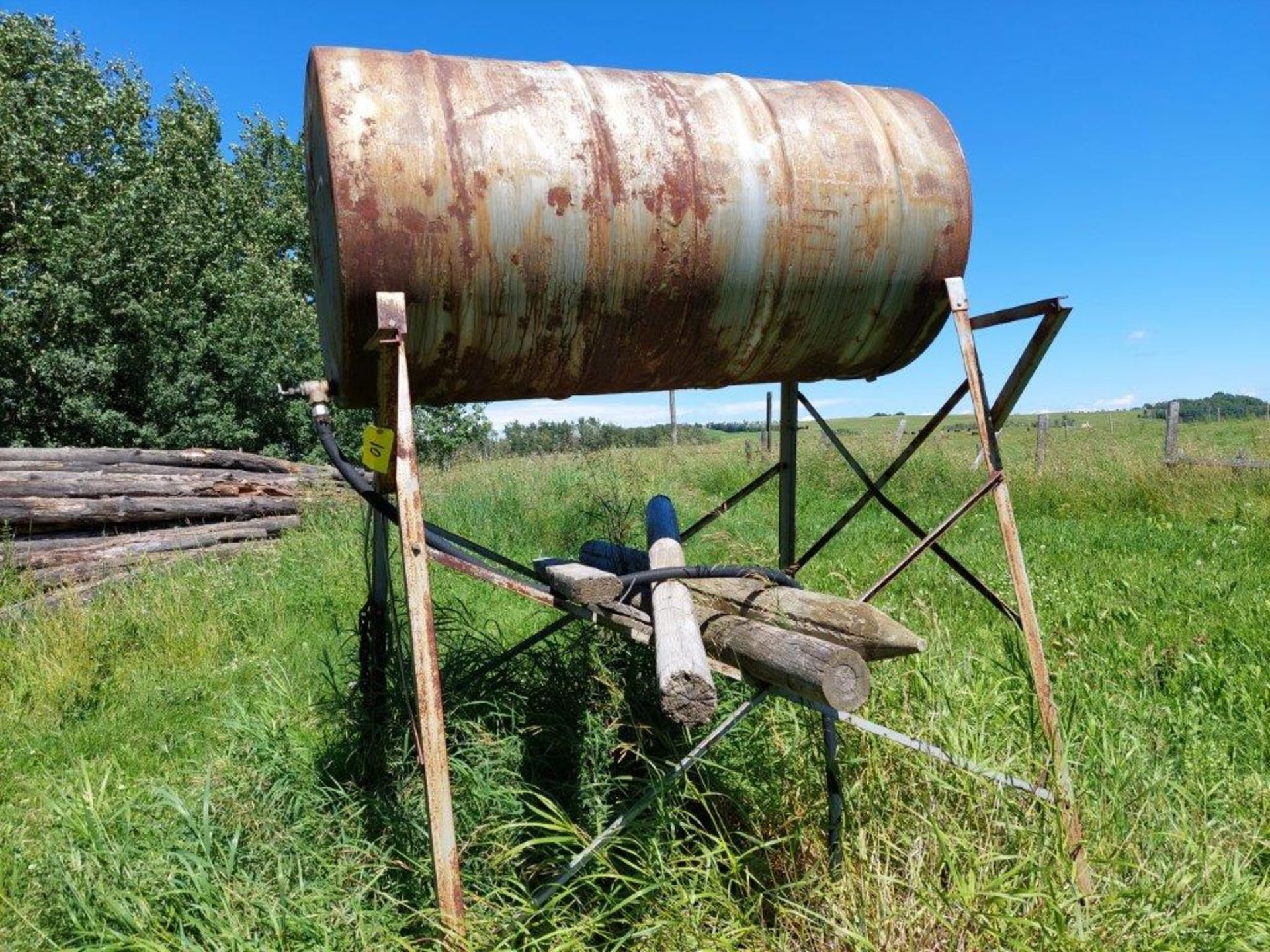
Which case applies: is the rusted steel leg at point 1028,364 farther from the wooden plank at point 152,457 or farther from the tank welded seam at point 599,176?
the wooden plank at point 152,457

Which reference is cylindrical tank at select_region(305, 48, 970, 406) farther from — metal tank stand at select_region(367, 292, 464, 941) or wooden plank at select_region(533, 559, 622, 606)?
wooden plank at select_region(533, 559, 622, 606)

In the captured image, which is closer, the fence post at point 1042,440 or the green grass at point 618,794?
the green grass at point 618,794

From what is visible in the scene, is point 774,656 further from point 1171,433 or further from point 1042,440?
point 1171,433

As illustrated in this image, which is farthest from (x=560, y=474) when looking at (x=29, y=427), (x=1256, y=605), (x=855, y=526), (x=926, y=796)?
(x=29, y=427)

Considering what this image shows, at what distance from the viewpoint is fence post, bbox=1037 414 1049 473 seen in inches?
472

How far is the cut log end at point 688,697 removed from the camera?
1.99 m

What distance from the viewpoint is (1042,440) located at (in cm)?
1305

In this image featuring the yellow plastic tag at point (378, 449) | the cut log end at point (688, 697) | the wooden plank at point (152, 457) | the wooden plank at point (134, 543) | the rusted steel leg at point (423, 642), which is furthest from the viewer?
the wooden plank at point (152, 457)

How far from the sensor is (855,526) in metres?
9.11

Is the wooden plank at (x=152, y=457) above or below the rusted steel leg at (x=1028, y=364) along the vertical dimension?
below

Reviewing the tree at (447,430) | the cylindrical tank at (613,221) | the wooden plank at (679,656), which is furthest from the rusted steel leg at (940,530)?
the tree at (447,430)

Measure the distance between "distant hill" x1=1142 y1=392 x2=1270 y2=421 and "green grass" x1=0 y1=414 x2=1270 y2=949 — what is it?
414 inches

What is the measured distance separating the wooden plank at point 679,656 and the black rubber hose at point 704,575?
0.10 feet

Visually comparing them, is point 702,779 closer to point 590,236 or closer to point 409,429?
point 409,429
